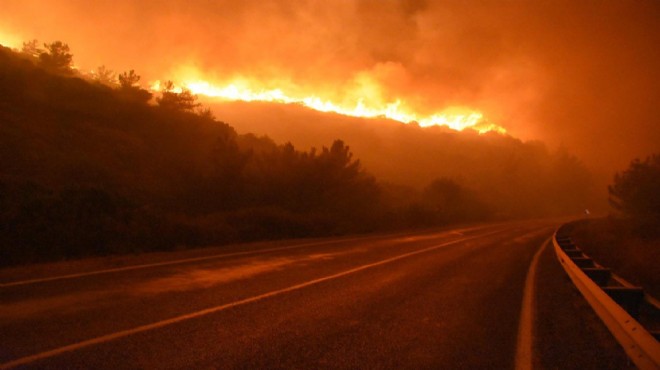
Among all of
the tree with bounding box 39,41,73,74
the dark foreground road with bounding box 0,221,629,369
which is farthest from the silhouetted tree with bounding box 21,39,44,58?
the dark foreground road with bounding box 0,221,629,369

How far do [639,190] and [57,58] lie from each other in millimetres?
62846

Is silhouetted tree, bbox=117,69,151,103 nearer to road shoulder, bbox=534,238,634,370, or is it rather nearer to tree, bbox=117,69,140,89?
tree, bbox=117,69,140,89

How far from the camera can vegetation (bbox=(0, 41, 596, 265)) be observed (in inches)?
528

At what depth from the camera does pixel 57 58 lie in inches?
1735

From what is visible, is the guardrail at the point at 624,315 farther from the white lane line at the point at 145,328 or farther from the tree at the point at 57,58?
the tree at the point at 57,58

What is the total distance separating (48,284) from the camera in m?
7.80

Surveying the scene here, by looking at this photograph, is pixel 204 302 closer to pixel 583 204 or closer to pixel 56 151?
pixel 56 151

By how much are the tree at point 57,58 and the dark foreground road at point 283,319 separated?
40056 millimetres

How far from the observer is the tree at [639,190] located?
46534mm

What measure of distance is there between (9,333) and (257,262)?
7056 millimetres

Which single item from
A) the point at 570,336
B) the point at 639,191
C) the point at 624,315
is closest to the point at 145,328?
the point at 570,336

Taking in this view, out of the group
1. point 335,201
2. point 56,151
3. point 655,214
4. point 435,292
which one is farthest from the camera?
point 655,214

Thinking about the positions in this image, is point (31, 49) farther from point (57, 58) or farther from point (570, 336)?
point (570, 336)

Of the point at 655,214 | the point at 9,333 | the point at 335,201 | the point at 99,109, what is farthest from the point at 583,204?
the point at 9,333
